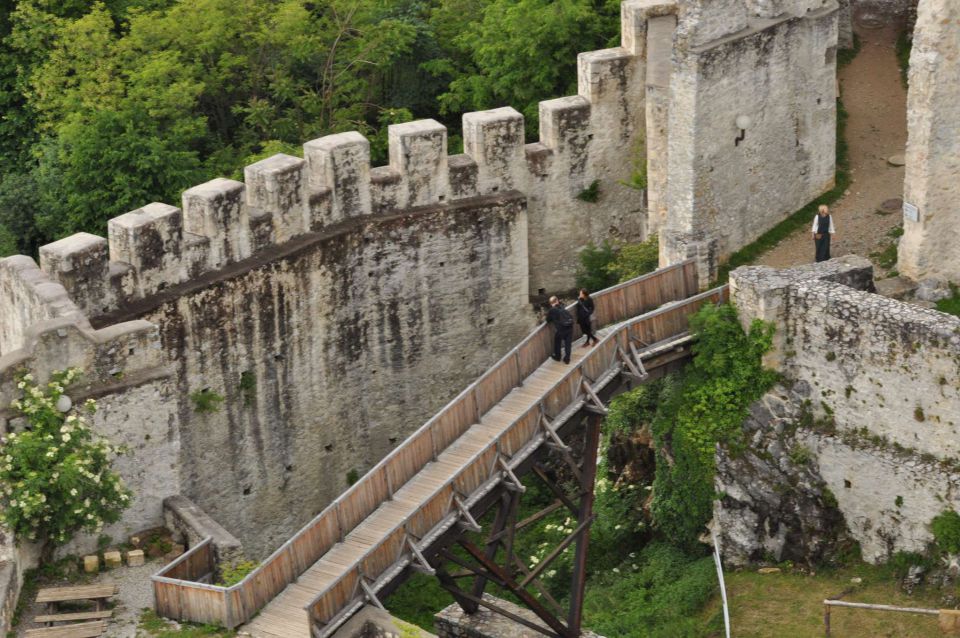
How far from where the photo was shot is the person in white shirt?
37281 millimetres

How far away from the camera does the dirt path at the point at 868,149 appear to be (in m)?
39.1

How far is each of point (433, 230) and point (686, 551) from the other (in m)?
7.41

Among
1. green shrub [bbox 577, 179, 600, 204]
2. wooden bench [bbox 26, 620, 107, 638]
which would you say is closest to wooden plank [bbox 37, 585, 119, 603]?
wooden bench [bbox 26, 620, 107, 638]

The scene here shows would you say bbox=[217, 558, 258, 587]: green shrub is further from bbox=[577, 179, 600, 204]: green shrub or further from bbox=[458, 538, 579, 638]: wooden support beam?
bbox=[577, 179, 600, 204]: green shrub

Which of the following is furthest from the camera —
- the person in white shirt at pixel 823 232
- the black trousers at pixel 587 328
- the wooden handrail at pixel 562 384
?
the person in white shirt at pixel 823 232

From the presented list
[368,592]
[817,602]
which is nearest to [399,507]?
[368,592]

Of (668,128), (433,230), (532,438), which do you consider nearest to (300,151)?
(433,230)

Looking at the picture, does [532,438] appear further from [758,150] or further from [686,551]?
[758,150]

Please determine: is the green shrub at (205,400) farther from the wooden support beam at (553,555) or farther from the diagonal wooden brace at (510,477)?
the wooden support beam at (553,555)

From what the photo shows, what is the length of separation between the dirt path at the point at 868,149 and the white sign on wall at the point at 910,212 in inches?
58.6

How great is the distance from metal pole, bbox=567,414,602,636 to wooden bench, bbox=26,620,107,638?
23.7 ft

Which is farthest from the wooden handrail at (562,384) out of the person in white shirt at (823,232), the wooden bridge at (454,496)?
the person in white shirt at (823,232)

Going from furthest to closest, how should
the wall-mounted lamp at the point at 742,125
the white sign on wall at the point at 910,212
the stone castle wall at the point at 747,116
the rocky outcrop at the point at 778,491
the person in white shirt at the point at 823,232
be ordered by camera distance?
the wall-mounted lamp at the point at 742,125, the stone castle wall at the point at 747,116, the person in white shirt at the point at 823,232, the white sign on wall at the point at 910,212, the rocky outcrop at the point at 778,491

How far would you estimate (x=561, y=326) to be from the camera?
35.3m
